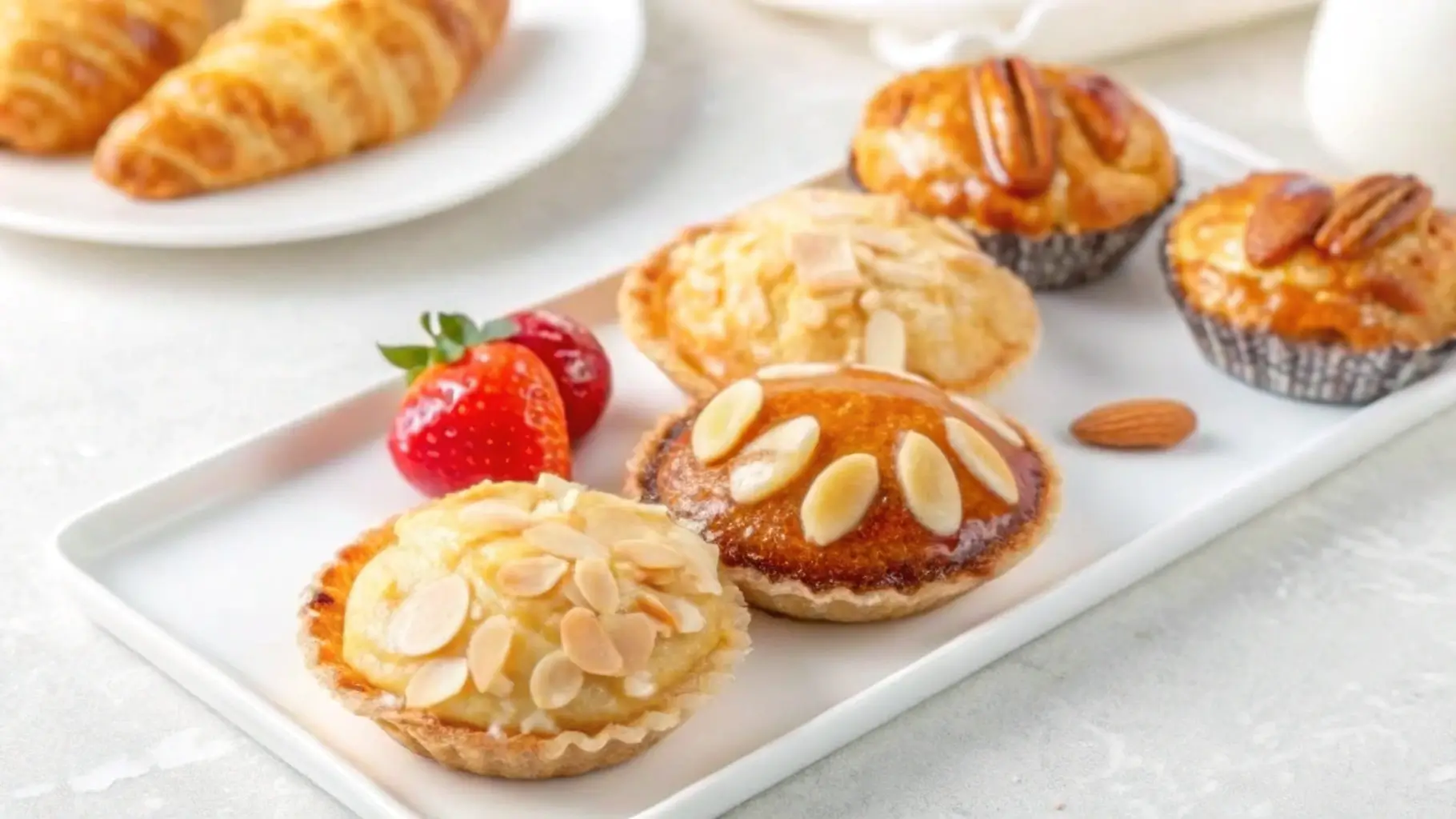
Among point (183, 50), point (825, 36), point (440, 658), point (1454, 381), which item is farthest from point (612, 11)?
point (440, 658)

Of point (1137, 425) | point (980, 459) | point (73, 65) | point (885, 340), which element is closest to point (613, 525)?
point (980, 459)

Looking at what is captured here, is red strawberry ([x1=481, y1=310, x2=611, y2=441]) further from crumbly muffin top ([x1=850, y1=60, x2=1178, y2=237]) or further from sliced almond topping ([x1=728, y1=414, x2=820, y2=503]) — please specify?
crumbly muffin top ([x1=850, y1=60, x2=1178, y2=237])

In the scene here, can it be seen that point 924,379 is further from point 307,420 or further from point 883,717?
point 307,420

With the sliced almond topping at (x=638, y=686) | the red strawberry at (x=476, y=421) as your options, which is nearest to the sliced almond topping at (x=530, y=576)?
the sliced almond topping at (x=638, y=686)

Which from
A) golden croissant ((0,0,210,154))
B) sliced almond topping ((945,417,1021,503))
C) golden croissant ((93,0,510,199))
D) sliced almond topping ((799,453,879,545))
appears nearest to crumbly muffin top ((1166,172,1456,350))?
sliced almond topping ((945,417,1021,503))

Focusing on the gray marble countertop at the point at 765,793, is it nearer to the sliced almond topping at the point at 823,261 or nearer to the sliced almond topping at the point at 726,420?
the sliced almond topping at the point at 726,420
